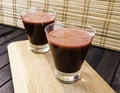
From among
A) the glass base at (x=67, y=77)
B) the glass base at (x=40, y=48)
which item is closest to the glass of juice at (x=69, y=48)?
the glass base at (x=67, y=77)

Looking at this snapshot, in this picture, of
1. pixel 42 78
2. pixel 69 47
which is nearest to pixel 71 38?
pixel 69 47

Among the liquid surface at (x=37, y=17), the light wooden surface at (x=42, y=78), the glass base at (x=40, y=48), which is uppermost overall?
the liquid surface at (x=37, y=17)


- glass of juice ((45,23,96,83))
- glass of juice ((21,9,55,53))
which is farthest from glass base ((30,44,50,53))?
glass of juice ((45,23,96,83))

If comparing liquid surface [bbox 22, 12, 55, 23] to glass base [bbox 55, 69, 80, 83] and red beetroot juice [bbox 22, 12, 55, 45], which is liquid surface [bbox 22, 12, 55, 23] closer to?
red beetroot juice [bbox 22, 12, 55, 45]

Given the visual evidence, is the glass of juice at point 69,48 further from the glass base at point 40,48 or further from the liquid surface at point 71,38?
the glass base at point 40,48

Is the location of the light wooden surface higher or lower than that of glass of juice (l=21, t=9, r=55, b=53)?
lower

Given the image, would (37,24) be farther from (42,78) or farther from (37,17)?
(42,78)

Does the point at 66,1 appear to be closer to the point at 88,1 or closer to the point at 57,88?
the point at 88,1

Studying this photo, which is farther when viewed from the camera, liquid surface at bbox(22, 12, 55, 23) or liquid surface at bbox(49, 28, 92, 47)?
liquid surface at bbox(22, 12, 55, 23)
